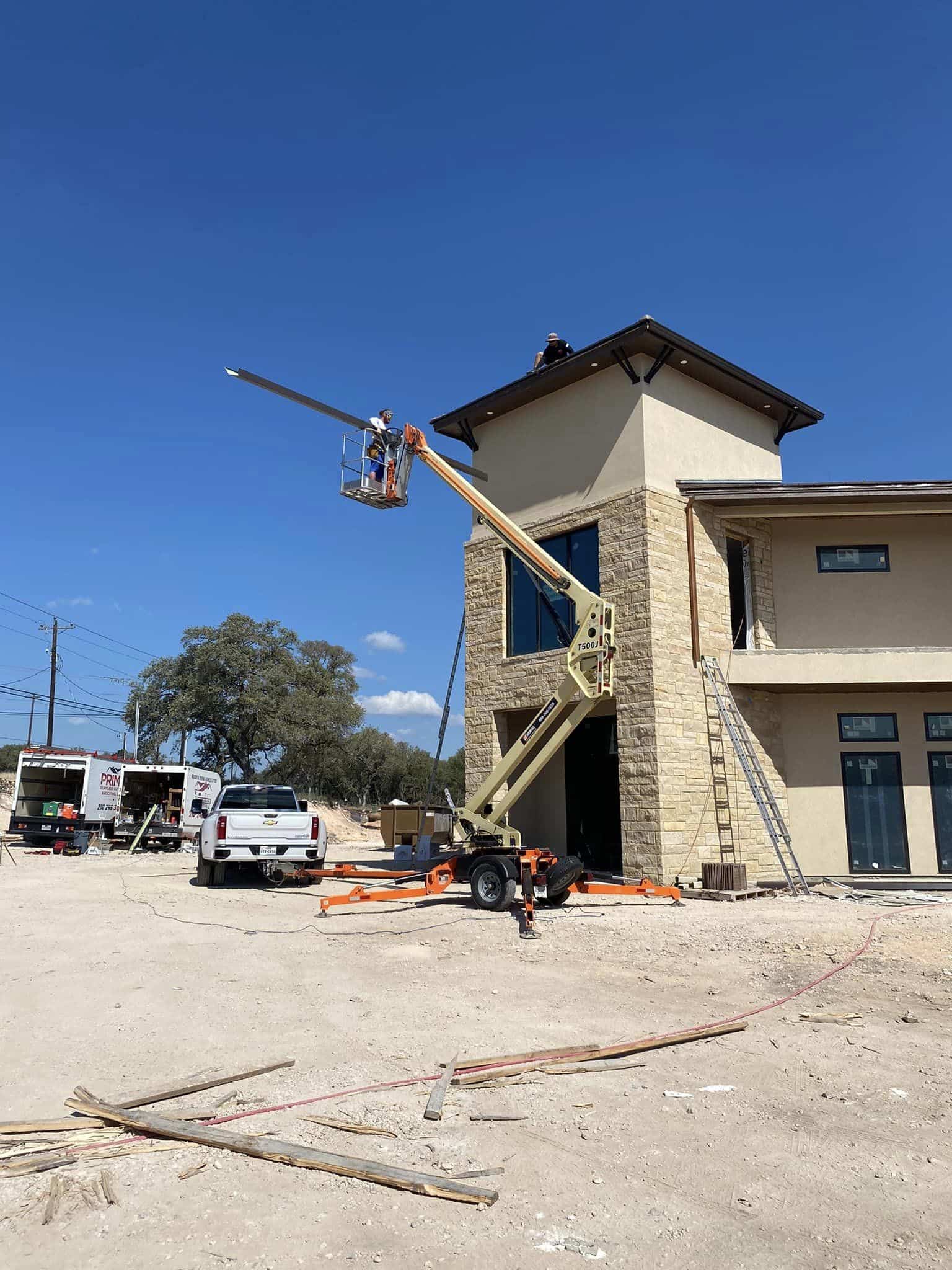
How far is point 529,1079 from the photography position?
229 inches

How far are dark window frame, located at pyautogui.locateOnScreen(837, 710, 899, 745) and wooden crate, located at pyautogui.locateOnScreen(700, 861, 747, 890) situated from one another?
15.1 ft

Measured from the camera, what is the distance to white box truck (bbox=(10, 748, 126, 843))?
1046 inches

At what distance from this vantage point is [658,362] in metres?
18.3

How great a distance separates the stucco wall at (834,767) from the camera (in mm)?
18062

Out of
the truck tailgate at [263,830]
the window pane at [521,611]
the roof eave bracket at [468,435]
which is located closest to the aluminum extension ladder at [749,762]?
the window pane at [521,611]

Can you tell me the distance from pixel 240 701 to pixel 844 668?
34032 millimetres

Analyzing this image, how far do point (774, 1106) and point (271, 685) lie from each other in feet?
141

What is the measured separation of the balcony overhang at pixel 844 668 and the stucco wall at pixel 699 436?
3979 mm

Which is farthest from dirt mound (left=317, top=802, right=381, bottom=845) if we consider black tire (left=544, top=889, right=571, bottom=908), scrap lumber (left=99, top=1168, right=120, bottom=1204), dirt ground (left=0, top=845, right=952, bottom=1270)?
scrap lumber (left=99, top=1168, right=120, bottom=1204)

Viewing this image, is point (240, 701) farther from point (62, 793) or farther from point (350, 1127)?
point (350, 1127)

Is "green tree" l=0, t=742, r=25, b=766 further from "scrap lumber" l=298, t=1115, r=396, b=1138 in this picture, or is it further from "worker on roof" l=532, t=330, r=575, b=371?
"scrap lumber" l=298, t=1115, r=396, b=1138

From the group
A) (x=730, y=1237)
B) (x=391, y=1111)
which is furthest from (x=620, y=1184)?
(x=391, y=1111)

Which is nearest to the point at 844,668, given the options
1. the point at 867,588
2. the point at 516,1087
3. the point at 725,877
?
the point at 867,588

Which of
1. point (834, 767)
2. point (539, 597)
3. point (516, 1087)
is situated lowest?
point (516, 1087)
